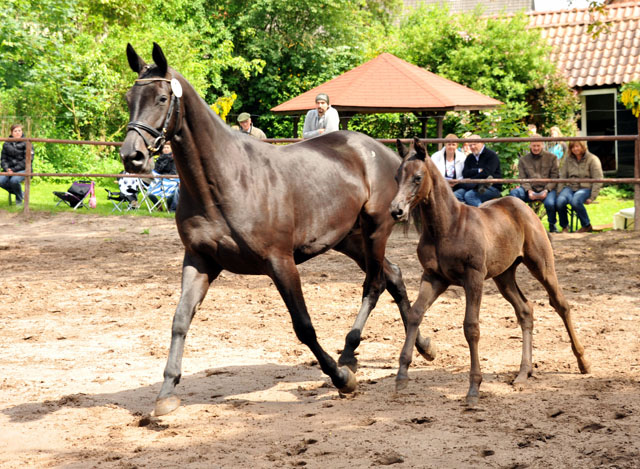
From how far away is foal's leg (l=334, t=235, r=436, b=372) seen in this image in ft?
19.3

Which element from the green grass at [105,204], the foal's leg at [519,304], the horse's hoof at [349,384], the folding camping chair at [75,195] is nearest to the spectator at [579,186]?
the green grass at [105,204]

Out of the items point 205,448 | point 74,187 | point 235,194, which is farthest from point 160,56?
point 74,187

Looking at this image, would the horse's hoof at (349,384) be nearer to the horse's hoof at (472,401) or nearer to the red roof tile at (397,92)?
the horse's hoof at (472,401)

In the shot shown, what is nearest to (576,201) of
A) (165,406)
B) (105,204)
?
(165,406)

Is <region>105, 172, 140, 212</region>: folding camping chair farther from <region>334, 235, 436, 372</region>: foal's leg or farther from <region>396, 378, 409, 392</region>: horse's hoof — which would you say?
<region>396, 378, 409, 392</region>: horse's hoof

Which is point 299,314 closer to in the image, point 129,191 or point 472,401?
point 472,401

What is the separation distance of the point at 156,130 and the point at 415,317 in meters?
1.98

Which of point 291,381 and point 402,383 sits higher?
point 402,383

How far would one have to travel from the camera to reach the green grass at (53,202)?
15219 mm

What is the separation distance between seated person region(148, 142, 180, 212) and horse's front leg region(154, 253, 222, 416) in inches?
396

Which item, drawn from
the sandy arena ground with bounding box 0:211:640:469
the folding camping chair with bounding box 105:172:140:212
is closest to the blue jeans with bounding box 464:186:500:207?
the sandy arena ground with bounding box 0:211:640:469

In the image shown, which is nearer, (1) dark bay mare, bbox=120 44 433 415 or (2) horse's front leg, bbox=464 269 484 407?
(1) dark bay mare, bbox=120 44 433 415

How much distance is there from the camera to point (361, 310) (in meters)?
6.17

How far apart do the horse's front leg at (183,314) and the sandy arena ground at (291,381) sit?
169 mm
